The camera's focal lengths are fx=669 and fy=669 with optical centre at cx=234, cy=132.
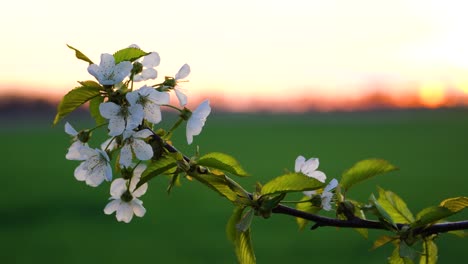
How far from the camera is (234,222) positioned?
2.52 feet

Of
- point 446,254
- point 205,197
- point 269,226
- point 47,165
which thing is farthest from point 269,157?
point 446,254

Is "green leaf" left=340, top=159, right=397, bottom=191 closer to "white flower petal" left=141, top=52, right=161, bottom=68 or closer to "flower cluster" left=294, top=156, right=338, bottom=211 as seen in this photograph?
"flower cluster" left=294, top=156, right=338, bottom=211

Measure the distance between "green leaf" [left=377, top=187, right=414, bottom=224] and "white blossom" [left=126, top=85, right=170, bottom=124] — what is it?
0.32m

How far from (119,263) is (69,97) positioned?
12.1 ft

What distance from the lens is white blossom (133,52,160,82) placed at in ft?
2.64

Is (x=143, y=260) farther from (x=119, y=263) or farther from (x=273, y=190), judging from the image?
(x=273, y=190)

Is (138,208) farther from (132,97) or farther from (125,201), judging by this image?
(132,97)

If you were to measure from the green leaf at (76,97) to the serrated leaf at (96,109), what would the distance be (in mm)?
25

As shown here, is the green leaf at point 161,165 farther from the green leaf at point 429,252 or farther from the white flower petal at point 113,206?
the green leaf at point 429,252

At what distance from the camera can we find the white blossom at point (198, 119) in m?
0.79

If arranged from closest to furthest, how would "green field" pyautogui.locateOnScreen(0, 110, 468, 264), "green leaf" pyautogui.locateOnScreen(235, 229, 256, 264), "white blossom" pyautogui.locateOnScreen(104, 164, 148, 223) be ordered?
1. "green leaf" pyautogui.locateOnScreen(235, 229, 256, 264)
2. "white blossom" pyautogui.locateOnScreen(104, 164, 148, 223)
3. "green field" pyautogui.locateOnScreen(0, 110, 468, 264)

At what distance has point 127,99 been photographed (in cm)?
68

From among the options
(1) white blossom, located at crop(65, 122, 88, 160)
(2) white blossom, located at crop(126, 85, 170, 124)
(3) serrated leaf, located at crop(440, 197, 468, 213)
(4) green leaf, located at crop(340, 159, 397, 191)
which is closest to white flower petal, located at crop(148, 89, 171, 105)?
(2) white blossom, located at crop(126, 85, 170, 124)

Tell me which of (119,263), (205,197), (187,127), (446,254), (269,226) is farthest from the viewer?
(205,197)
